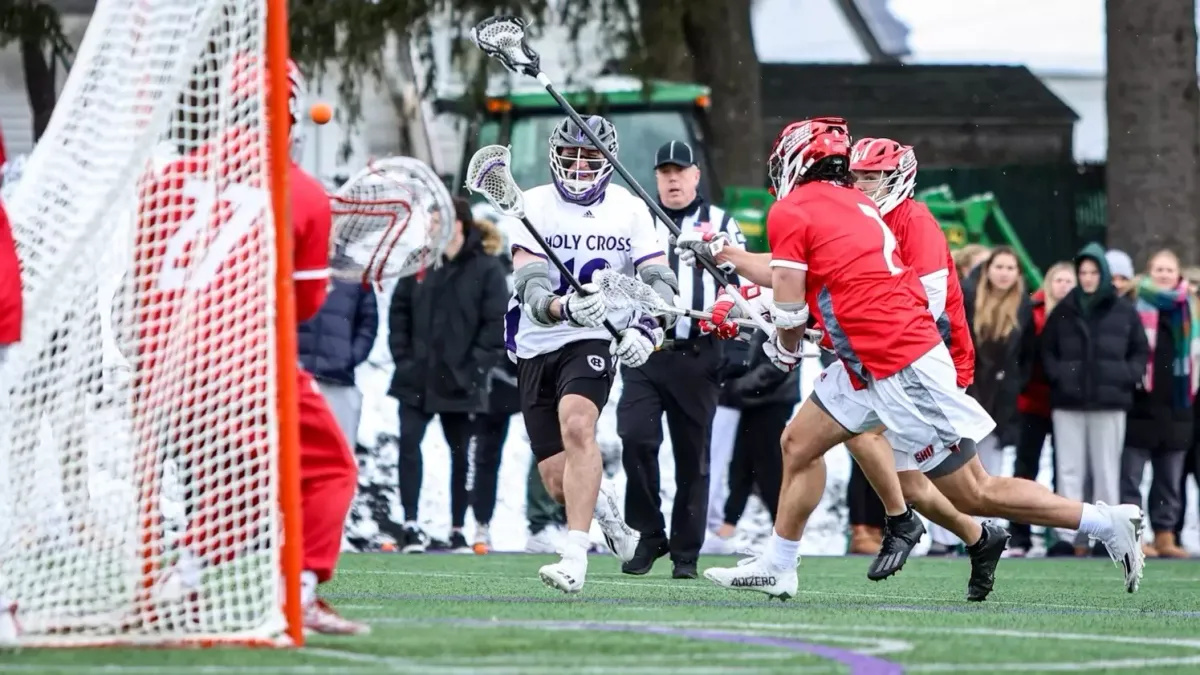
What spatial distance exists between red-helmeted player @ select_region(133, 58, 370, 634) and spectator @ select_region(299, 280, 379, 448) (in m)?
6.87

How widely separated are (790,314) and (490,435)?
5822 mm

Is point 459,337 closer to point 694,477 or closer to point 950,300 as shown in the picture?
point 694,477

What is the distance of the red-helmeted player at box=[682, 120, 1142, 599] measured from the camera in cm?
873

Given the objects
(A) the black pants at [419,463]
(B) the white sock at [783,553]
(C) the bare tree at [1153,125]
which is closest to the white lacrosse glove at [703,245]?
(B) the white sock at [783,553]

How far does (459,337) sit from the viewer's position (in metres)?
14.3

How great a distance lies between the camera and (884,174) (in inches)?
388

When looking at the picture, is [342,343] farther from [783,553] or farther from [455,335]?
[783,553]

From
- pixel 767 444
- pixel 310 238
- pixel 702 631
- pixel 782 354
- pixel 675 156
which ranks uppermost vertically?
pixel 675 156

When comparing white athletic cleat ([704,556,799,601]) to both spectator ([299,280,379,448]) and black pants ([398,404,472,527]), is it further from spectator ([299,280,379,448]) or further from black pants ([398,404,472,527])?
black pants ([398,404,472,527])

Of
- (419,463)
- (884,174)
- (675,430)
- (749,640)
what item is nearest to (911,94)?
(419,463)

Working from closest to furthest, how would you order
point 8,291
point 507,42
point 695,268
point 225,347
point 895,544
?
point 225,347 → point 8,291 → point 895,544 → point 507,42 → point 695,268

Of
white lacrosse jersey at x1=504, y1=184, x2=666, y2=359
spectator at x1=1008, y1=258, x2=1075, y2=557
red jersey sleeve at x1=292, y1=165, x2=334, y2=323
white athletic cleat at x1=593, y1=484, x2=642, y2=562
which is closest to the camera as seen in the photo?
red jersey sleeve at x1=292, y1=165, x2=334, y2=323

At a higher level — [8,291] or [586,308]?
[8,291]

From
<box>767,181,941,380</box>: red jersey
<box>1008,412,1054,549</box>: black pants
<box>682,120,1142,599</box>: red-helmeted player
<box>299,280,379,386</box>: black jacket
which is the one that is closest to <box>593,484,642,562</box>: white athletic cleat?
<box>682,120,1142,599</box>: red-helmeted player
